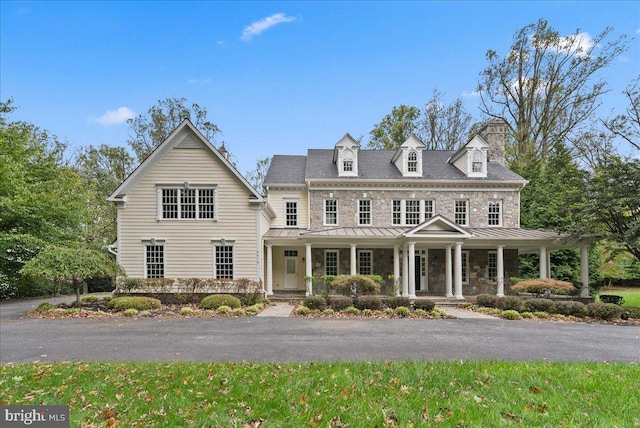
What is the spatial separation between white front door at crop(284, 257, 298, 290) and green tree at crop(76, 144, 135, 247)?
59.6ft

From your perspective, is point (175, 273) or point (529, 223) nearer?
point (175, 273)

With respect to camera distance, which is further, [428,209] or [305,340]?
[428,209]

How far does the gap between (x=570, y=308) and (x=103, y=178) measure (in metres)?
34.9

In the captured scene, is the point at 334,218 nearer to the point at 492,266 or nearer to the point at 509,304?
the point at 492,266

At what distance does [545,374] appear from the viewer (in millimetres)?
5215

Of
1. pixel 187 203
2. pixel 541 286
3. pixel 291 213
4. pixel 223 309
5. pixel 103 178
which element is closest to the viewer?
pixel 223 309

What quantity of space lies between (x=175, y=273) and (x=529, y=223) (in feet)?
76.5

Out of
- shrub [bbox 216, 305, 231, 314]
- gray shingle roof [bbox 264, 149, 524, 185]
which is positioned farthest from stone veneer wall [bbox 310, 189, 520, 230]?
shrub [bbox 216, 305, 231, 314]

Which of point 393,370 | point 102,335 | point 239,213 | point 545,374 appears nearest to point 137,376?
point 393,370

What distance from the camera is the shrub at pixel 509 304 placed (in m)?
13.9

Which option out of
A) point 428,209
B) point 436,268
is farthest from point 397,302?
point 428,209

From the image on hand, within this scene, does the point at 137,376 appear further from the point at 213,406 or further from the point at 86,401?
the point at 213,406

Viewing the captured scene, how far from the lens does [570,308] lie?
13000mm

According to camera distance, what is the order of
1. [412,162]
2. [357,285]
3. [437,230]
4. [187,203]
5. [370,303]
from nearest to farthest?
[370,303]
[357,285]
[187,203]
[437,230]
[412,162]
